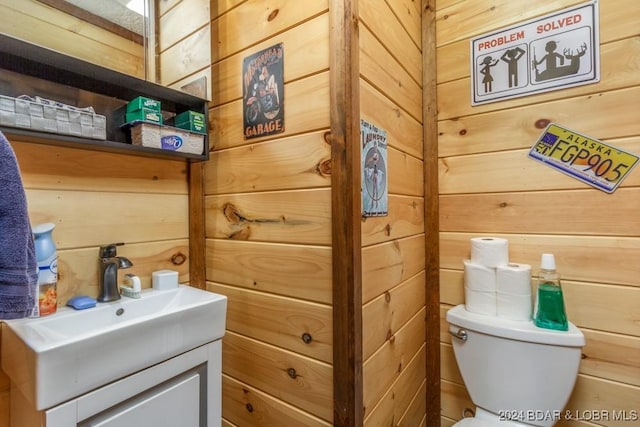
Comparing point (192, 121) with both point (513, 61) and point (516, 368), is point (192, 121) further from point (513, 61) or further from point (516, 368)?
point (516, 368)

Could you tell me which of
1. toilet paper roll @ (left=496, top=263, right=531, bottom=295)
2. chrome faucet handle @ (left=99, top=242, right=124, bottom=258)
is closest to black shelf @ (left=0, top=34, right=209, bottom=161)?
chrome faucet handle @ (left=99, top=242, right=124, bottom=258)

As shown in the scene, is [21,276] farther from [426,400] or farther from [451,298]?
[426,400]

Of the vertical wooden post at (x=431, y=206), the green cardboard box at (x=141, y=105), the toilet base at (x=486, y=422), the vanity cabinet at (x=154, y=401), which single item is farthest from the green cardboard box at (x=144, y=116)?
the toilet base at (x=486, y=422)

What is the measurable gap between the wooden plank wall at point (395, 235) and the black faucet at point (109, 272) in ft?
2.42

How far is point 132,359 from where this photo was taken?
0.73m

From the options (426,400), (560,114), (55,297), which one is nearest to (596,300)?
(560,114)

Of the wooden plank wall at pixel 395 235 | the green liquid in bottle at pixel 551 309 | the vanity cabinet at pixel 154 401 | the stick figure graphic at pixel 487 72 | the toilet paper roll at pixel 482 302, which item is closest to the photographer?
the vanity cabinet at pixel 154 401

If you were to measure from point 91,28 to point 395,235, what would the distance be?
119cm

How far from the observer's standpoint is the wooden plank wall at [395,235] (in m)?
0.90

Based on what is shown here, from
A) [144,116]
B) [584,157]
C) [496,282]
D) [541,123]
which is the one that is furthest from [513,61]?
[144,116]

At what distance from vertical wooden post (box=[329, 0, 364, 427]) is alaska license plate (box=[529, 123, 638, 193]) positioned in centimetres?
78

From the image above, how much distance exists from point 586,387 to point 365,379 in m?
0.84

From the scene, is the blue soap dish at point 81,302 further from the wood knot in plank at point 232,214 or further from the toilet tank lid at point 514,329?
the toilet tank lid at point 514,329

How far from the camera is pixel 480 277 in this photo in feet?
3.77
